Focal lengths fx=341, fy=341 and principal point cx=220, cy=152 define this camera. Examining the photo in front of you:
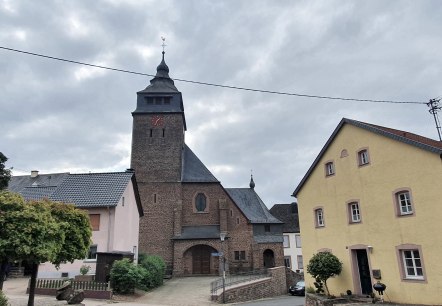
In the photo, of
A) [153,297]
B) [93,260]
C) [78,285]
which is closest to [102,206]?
[93,260]

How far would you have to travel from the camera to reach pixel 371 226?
14.9m

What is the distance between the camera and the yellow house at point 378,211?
40.9ft

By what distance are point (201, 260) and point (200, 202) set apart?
567 cm

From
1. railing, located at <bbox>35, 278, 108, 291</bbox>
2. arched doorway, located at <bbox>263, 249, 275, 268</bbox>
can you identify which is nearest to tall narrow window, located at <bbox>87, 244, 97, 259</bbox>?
railing, located at <bbox>35, 278, 108, 291</bbox>

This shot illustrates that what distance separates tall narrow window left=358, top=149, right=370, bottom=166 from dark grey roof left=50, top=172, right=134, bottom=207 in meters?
14.7

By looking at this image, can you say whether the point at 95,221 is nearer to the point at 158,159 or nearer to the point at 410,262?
the point at 158,159

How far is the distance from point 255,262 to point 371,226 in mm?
19244

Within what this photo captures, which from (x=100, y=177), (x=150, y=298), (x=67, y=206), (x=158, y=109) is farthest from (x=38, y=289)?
(x=158, y=109)

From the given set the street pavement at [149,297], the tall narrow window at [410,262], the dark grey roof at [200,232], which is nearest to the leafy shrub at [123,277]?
the street pavement at [149,297]

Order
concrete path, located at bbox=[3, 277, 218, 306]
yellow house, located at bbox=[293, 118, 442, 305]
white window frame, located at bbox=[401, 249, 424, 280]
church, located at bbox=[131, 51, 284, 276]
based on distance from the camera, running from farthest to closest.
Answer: church, located at bbox=[131, 51, 284, 276] → concrete path, located at bbox=[3, 277, 218, 306] → white window frame, located at bbox=[401, 249, 424, 280] → yellow house, located at bbox=[293, 118, 442, 305]

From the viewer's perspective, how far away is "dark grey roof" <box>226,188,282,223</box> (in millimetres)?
37094

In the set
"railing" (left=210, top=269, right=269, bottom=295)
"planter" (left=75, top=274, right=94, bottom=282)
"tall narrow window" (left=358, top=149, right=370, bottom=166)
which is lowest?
"railing" (left=210, top=269, right=269, bottom=295)

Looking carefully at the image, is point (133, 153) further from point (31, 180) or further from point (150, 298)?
point (150, 298)

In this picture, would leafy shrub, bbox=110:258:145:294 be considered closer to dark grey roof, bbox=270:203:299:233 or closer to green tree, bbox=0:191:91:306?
green tree, bbox=0:191:91:306
